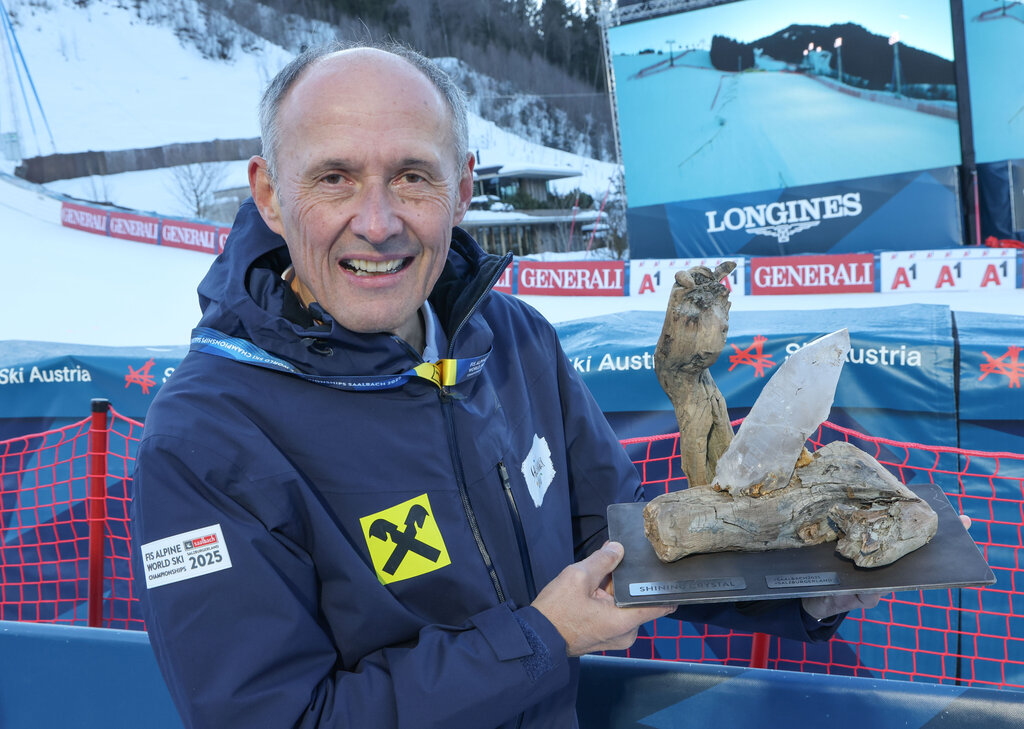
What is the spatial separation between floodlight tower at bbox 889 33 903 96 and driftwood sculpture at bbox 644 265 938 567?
40.6 ft

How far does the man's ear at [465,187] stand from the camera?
1416 mm

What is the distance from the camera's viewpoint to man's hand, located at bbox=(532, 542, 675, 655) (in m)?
1.20

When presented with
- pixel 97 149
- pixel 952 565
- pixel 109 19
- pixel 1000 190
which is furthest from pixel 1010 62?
pixel 109 19

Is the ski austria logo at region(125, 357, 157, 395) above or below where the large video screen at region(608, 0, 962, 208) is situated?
below

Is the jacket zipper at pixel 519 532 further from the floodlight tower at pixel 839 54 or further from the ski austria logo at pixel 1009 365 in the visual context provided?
the floodlight tower at pixel 839 54

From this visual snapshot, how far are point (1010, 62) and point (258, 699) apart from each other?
1352cm

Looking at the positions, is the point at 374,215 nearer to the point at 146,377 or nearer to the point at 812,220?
the point at 146,377

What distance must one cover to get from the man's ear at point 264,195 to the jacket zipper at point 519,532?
1.87 ft

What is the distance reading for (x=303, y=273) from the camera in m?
1.31

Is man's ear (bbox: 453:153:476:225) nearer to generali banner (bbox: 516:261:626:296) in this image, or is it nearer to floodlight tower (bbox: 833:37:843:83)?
generali banner (bbox: 516:261:626:296)

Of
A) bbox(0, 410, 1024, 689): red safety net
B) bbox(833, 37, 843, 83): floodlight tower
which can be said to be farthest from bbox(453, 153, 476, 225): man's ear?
bbox(833, 37, 843, 83): floodlight tower

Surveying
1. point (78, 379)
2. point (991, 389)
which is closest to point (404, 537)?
point (991, 389)

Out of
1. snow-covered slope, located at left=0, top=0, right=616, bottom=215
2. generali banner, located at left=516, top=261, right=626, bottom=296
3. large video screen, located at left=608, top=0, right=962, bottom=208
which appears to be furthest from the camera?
snow-covered slope, located at left=0, top=0, right=616, bottom=215

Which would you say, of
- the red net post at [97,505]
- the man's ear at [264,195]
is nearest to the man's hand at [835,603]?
the man's ear at [264,195]
